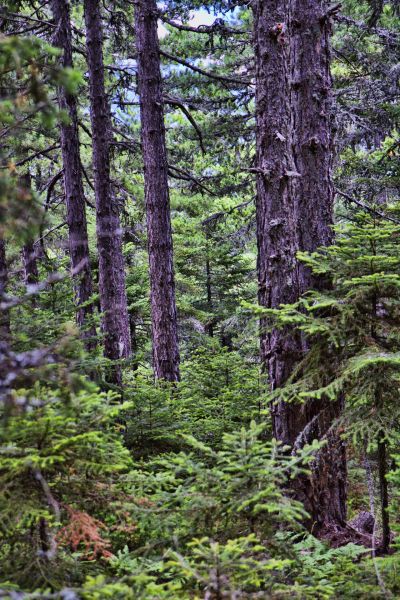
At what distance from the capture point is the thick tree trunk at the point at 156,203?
8.98m

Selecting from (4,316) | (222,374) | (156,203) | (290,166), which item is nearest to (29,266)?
(156,203)

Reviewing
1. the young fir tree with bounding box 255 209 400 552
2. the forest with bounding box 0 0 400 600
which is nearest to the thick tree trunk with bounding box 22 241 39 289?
the forest with bounding box 0 0 400 600

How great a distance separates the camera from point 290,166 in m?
4.95

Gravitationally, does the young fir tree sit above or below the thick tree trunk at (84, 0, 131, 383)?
below

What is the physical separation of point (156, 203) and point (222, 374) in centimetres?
322

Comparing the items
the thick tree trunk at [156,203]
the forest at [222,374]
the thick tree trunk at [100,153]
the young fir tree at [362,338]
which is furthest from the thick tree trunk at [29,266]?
the thick tree trunk at [156,203]

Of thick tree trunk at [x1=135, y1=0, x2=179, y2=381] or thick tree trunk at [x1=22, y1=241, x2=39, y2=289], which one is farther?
thick tree trunk at [x1=135, y1=0, x2=179, y2=381]

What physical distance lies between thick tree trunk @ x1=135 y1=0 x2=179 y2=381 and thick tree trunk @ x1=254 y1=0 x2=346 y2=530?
4.02 metres

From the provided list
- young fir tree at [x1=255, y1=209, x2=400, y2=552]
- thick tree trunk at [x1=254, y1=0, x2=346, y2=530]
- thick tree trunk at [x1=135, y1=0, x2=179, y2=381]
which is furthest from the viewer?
thick tree trunk at [x1=135, y1=0, x2=179, y2=381]

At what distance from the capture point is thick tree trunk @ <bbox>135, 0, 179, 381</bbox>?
29.5 ft

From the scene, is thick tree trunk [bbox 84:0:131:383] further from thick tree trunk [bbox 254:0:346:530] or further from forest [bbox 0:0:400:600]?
thick tree trunk [bbox 254:0:346:530]

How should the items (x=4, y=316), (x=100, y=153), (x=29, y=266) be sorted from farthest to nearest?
(x=100, y=153) → (x=29, y=266) → (x=4, y=316)

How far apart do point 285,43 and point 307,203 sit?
160 cm

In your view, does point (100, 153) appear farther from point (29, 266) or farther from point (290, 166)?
point (290, 166)
